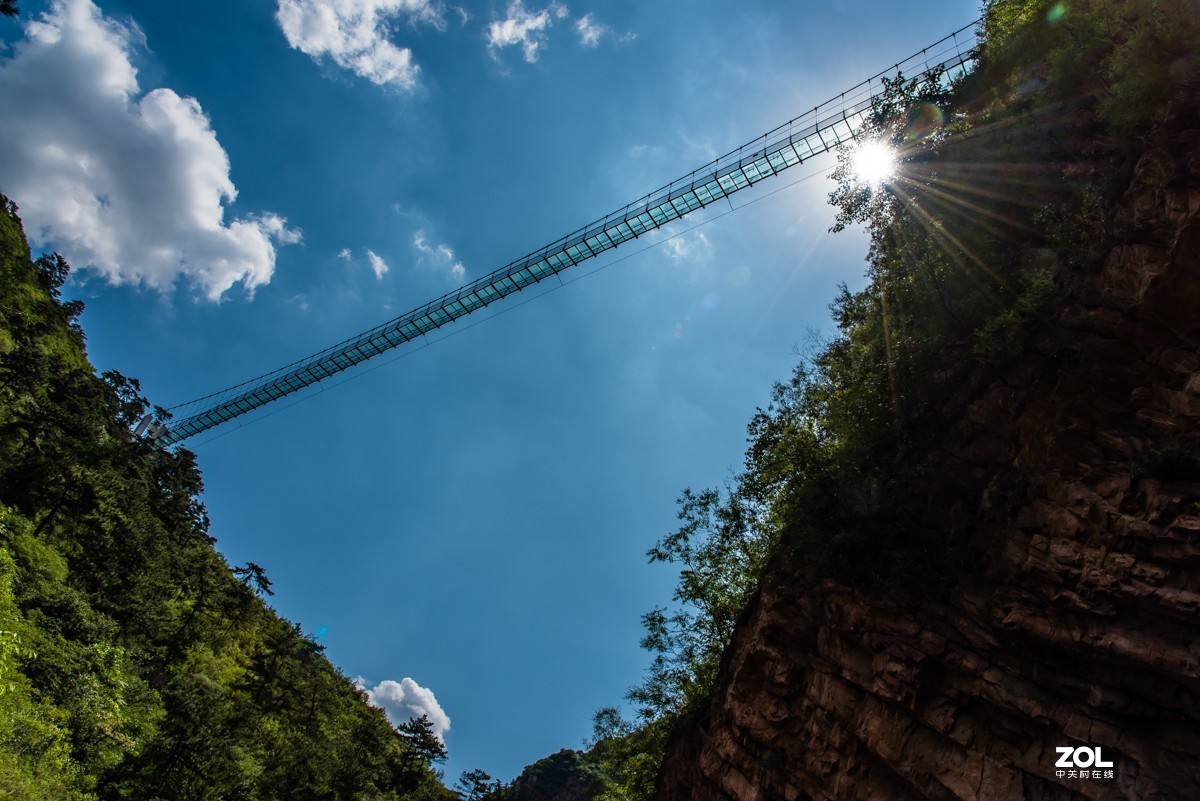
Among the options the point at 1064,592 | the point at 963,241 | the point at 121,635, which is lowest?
the point at 121,635

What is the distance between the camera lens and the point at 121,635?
98.5 feet

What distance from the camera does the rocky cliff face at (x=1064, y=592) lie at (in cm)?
891

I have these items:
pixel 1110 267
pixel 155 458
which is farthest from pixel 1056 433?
pixel 155 458

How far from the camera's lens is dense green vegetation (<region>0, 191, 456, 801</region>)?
20125 mm

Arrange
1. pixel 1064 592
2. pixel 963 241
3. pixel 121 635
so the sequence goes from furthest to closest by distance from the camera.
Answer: pixel 121 635 → pixel 963 241 → pixel 1064 592

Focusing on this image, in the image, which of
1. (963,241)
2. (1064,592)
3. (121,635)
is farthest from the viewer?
(121,635)

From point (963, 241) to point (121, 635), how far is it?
144 ft

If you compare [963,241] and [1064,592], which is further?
[963,241]

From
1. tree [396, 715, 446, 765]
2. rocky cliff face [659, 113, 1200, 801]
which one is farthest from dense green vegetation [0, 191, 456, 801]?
rocky cliff face [659, 113, 1200, 801]

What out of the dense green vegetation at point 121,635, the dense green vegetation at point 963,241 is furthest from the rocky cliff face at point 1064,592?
the dense green vegetation at point 121,635

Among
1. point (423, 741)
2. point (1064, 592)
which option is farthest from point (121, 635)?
point (1064, 592)

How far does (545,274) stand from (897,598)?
2243 centimetres

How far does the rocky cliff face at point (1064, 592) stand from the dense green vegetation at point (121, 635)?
2079 centimetres

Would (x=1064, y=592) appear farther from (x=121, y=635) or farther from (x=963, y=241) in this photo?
(x=121, y=635)
